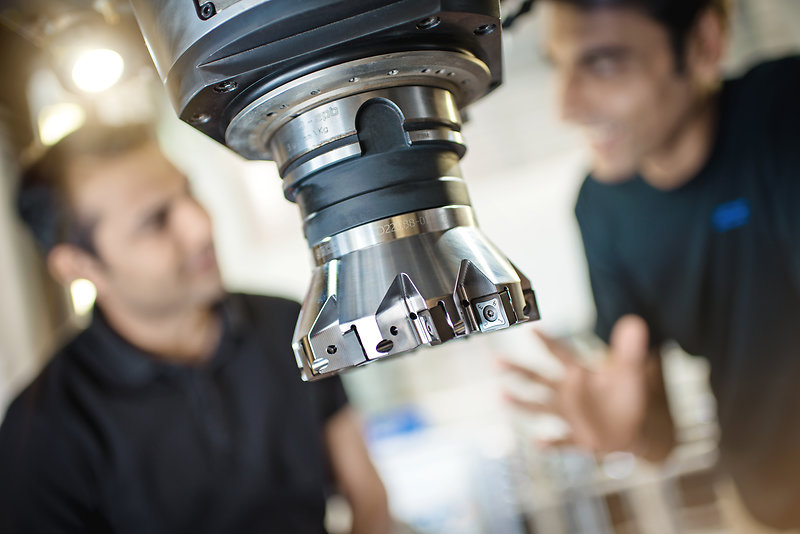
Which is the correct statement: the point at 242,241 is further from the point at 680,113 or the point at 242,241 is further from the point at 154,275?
the point at 680,113

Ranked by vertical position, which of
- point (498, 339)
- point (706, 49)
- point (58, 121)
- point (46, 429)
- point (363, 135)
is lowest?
point (498, 339)

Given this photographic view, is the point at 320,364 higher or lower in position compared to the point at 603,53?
lower

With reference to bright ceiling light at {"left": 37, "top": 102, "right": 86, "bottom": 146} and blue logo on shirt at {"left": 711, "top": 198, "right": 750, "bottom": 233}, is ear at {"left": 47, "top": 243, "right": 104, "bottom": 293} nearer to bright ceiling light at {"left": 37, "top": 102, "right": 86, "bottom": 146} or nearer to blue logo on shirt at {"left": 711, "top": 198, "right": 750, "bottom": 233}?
bright ceiling light at {"left": 37, "top": 102, "right": 86, "bottom": 146}

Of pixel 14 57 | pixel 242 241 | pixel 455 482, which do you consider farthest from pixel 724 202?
pixel 242 241

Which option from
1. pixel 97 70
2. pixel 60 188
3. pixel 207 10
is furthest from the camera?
pixel 60 188

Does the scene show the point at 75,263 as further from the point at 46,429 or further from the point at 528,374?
the point at 528,374

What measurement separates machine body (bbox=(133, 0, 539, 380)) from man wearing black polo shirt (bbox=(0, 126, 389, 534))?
759mm

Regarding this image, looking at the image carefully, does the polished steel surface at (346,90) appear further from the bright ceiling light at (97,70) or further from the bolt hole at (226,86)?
the bright ceiling light at (97,70)

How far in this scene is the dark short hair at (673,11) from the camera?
1133 millimetres

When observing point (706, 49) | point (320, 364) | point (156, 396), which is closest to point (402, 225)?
point (320, 364)

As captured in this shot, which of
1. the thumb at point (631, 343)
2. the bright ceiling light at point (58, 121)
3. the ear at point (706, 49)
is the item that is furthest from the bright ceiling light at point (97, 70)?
the ear at point (706, 49)

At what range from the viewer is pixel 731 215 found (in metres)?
1.17

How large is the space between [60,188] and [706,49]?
1.39 metres

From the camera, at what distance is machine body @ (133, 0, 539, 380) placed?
35cm
